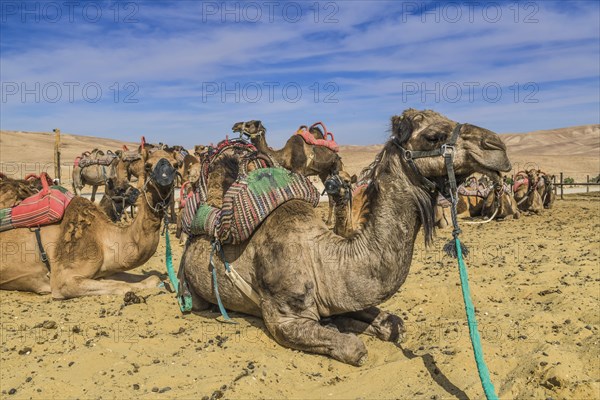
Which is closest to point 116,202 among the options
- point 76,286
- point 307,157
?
point 307,157

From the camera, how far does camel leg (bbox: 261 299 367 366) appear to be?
412cm

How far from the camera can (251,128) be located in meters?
10.0

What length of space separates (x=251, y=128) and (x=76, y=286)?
4604mm

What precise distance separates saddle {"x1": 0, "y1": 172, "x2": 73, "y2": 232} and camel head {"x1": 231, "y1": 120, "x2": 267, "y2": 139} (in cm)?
329

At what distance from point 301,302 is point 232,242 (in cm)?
87

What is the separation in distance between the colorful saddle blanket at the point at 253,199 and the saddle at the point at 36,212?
107 inches

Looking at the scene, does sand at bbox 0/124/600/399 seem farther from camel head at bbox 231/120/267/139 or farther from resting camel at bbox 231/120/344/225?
resting camel at bbox 231/120/344/225

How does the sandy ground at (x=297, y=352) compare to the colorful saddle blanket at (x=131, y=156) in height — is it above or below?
below

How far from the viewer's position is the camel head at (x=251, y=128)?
30.5 ft

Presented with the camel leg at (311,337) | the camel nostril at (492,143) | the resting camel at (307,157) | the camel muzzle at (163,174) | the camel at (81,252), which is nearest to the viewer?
the camel nostril at (492,143)

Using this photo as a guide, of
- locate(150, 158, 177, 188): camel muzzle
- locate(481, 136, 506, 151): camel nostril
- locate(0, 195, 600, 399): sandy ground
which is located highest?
locate(481, 136, 506, 151): camel nostril

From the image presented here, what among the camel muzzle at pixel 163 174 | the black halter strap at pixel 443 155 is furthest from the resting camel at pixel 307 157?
the black halter strap at pixel 443 155

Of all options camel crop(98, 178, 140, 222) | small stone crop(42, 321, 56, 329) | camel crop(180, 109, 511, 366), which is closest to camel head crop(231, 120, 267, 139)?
camel crop(98, 178, 140, 222)

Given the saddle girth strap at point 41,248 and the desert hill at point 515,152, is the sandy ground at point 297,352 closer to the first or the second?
the saddle girth strap at point 41,248
